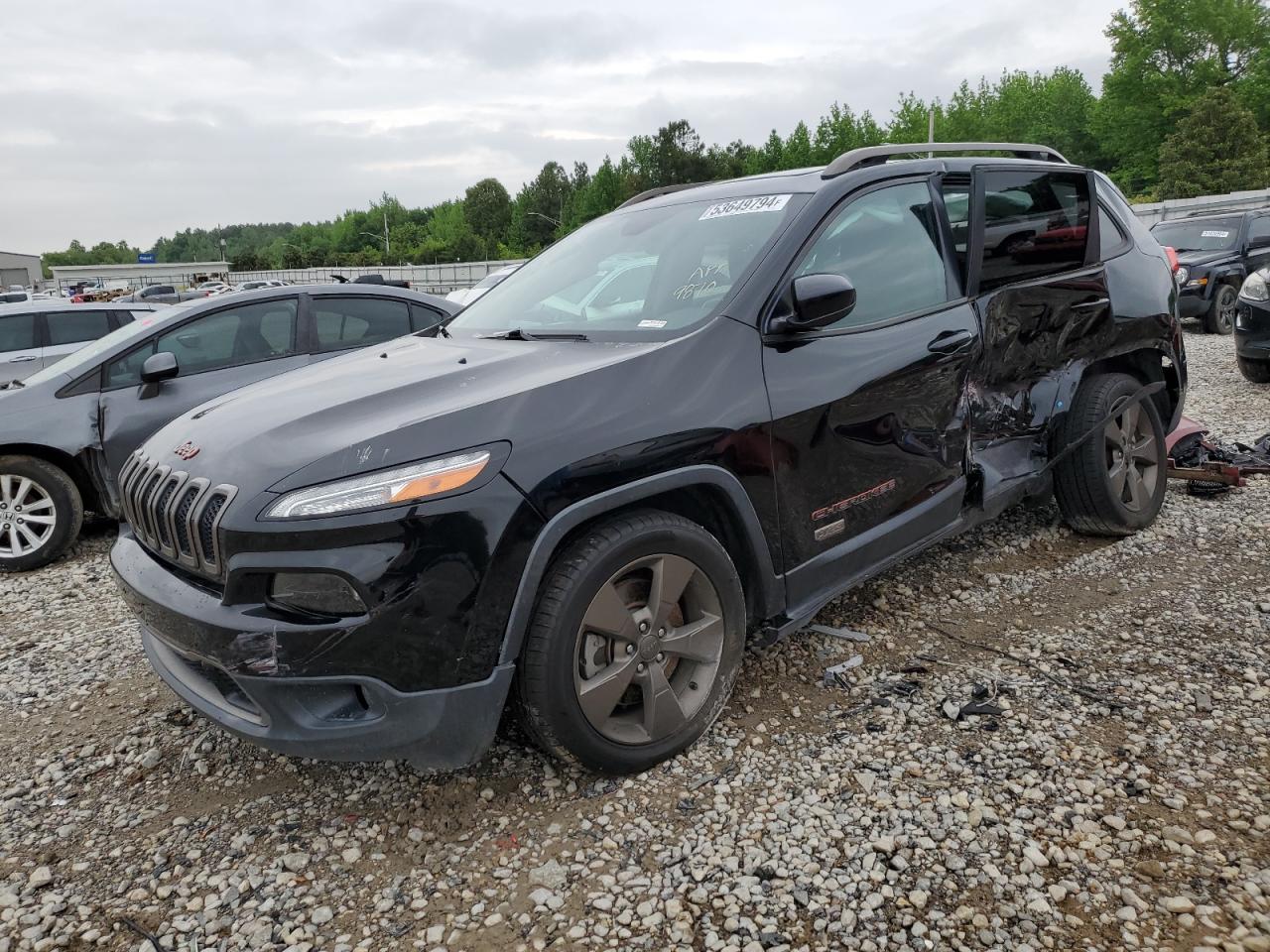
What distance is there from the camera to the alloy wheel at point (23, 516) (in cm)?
531

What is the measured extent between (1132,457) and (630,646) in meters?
3.21

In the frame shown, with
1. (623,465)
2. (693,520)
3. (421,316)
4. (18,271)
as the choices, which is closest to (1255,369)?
(421,316)

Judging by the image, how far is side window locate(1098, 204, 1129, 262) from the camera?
14.2 ft

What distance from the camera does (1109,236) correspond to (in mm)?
4418

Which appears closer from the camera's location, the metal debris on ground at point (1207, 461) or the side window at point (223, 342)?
the metal debris on ground at point (1207, 461)

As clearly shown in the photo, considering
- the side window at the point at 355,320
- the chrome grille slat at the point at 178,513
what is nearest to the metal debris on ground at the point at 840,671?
the chrome grille slat at the point at 178,513

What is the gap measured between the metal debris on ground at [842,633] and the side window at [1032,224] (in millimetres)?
1547

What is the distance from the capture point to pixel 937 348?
3420mm

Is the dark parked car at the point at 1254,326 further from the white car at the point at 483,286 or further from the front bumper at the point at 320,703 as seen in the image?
the front bumper at the point at 320,703

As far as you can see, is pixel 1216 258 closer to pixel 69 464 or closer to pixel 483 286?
pixel 483 286

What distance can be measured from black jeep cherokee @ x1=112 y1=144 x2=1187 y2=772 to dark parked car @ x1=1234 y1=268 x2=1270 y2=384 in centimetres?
550

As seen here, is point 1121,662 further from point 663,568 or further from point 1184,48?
point 1184,48

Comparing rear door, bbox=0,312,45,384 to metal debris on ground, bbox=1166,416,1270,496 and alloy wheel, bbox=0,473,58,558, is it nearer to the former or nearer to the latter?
alloy wheel, bbox=0,473,58,558

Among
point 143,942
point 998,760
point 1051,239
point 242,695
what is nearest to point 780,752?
point 998,760
